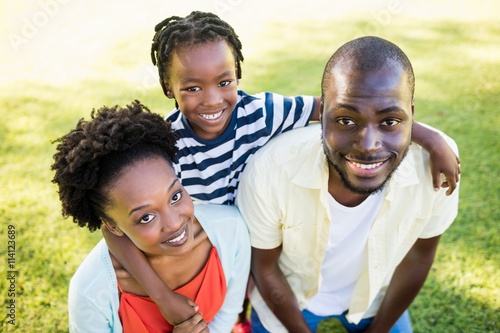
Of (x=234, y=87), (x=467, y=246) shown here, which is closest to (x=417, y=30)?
(x=467, y=246)

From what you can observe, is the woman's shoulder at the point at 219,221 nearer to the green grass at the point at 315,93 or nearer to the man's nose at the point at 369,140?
the man's nose at the point at 369,140

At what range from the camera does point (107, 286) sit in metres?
2.08

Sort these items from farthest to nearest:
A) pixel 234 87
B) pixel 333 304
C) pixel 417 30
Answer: pixel 417 30 < pixel 333 304 < pixel 234 87

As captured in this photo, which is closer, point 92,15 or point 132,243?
point 132,243

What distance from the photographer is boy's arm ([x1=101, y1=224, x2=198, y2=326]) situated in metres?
2.10

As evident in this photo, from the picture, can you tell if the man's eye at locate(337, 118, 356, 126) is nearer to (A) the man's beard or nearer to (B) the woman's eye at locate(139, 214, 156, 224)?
(A) the man's beard

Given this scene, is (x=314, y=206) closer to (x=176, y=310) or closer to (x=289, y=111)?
(x=289, y=111)

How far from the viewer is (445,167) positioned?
2.07m

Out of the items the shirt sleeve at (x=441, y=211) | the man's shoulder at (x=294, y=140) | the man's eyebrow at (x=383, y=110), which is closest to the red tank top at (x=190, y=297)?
the man's shoulder at (x=294, y=140)

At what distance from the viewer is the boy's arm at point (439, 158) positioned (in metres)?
2.08

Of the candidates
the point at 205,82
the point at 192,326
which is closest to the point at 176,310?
the point at 192,326

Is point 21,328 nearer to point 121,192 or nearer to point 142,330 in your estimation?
point 142,330

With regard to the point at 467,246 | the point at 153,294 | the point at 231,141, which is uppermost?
the point at 231,141

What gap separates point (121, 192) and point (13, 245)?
2.13 meters
